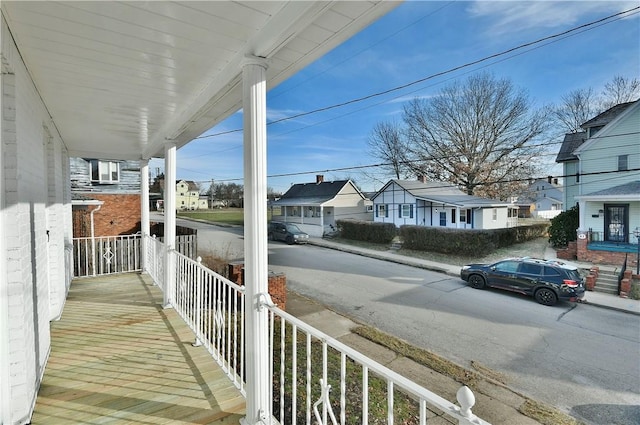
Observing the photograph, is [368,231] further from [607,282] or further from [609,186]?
[609,186]

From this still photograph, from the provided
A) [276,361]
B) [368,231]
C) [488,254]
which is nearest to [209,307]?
[276,361]

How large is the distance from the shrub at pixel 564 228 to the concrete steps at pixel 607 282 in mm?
821

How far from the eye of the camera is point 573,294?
623 centimetres

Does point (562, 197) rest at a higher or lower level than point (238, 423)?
higher

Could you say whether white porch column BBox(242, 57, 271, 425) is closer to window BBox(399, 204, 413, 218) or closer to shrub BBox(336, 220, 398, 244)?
shrub BBox(336, 220, 398, 244)

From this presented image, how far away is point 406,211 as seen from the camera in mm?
14102

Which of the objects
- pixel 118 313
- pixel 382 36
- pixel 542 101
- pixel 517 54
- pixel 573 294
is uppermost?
A: pixel 382 36

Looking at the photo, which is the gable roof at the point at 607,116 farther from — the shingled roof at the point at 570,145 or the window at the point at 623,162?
the window at the point at 623,162

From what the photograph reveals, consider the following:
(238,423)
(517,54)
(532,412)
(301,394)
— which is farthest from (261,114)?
(517,54)

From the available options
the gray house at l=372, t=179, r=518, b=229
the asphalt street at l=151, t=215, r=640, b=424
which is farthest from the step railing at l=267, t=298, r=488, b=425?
the gray house at l=372, t=179, r=518, b=229

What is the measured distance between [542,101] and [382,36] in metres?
4.39

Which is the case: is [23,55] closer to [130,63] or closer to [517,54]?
[130,63]

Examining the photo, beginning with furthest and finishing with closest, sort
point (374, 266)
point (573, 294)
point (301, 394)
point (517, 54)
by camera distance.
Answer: point (374, 266) < point (517, 54) < point (573, 294) < point (301, 394)

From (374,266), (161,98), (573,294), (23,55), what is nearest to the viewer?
(23,55)
